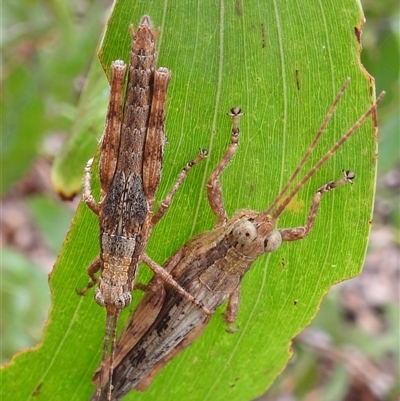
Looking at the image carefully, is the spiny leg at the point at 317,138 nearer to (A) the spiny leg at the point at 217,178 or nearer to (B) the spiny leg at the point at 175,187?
(A) the spiny leg at the point at 217,178

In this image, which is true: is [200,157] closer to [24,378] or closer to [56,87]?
[24,378]

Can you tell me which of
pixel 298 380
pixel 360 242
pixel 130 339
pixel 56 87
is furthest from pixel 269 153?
pixel 298 380

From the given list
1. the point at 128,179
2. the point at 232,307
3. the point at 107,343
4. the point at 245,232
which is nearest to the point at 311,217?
the point at 245,232

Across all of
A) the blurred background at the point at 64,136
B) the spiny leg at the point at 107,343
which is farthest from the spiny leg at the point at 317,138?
the blurred background at the point at 64,136

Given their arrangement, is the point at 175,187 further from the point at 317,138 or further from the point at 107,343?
the point at 107,343

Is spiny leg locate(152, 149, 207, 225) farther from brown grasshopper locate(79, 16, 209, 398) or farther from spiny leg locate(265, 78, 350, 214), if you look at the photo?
spiny leg locate(265, 78, 350, 214)

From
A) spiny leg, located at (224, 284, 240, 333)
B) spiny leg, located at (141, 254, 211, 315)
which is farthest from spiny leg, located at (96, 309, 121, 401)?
spiny leg, located at (224, 284, 240, 333)
